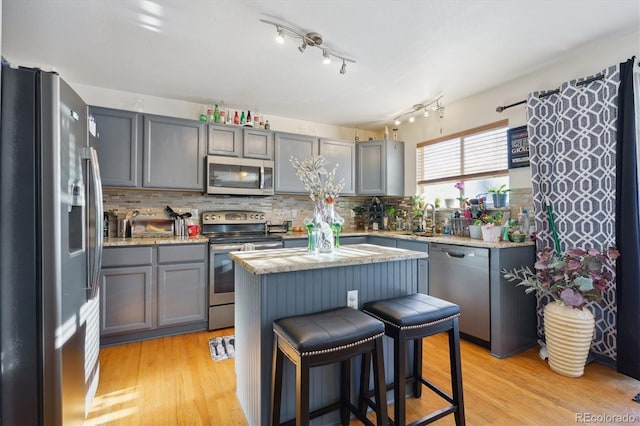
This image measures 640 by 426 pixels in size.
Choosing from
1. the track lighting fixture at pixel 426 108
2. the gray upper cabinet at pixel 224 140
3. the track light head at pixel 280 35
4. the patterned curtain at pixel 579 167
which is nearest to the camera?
the track light head at pixel 280 35

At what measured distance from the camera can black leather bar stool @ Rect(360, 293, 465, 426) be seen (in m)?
1.41

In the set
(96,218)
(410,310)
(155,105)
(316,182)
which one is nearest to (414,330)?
(410,310)

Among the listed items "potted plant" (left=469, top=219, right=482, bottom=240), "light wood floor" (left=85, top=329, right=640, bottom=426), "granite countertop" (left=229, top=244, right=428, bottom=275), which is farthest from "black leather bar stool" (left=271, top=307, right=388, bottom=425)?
"potted plant" (left=469, top=219, right=482, bottom=240)

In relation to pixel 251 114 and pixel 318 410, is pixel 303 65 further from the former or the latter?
pixel 318 410

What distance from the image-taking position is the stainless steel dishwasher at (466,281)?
261 cm

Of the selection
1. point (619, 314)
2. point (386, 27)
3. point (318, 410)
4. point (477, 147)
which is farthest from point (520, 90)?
point (318, 410)

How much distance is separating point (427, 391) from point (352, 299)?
929mm

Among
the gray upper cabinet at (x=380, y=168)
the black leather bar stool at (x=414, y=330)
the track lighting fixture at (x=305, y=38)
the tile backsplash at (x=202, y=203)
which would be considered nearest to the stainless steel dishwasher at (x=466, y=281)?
the black leather bar stool at (x=414, y=330)

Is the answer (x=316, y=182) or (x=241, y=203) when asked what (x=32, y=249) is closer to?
(x=316, y=182)

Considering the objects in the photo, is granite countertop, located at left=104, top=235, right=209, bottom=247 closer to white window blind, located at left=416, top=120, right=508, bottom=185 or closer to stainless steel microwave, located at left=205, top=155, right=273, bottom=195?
stainless steel microwave, located at left=205, top=155, right=273, bottom=195

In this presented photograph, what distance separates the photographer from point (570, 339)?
216 cm

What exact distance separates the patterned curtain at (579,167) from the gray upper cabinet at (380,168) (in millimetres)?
1768

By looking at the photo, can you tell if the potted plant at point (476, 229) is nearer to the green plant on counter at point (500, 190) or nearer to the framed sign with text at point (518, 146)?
the green plant on counter at point (500, 190)

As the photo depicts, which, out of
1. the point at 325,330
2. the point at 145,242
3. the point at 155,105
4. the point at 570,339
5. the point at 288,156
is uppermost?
the point at 155,105
